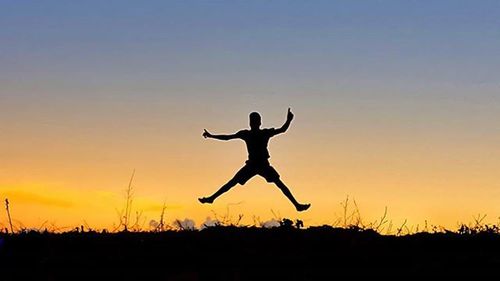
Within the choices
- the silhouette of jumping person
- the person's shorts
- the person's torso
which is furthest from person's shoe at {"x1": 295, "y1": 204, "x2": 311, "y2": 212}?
the person's torso

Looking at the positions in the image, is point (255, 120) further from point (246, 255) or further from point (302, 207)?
point (246, 255)

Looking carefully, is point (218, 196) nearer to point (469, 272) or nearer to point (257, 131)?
point (257, 131)

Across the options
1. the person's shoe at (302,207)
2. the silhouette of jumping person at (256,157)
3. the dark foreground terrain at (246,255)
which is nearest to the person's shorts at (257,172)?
the silhouette of jumping person at (256,157)

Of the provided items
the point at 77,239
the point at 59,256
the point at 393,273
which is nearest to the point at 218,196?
the point at 77,239

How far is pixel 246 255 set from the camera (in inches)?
557

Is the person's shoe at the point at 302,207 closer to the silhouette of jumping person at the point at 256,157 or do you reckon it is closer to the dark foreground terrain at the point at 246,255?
the silhouette of jumping person at the point at 256,157

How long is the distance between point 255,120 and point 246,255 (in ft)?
13.8

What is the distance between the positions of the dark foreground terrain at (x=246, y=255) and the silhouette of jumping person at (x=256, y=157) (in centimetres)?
183

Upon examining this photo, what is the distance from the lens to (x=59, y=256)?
1451cm

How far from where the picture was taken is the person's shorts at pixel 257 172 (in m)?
17.8

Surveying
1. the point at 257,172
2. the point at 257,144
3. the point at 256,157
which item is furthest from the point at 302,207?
the point at 257,144

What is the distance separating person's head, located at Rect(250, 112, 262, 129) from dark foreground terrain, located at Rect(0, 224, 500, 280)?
8.10 ft

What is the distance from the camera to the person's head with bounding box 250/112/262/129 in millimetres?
17844

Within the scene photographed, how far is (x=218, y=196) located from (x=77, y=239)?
9.89 feet
